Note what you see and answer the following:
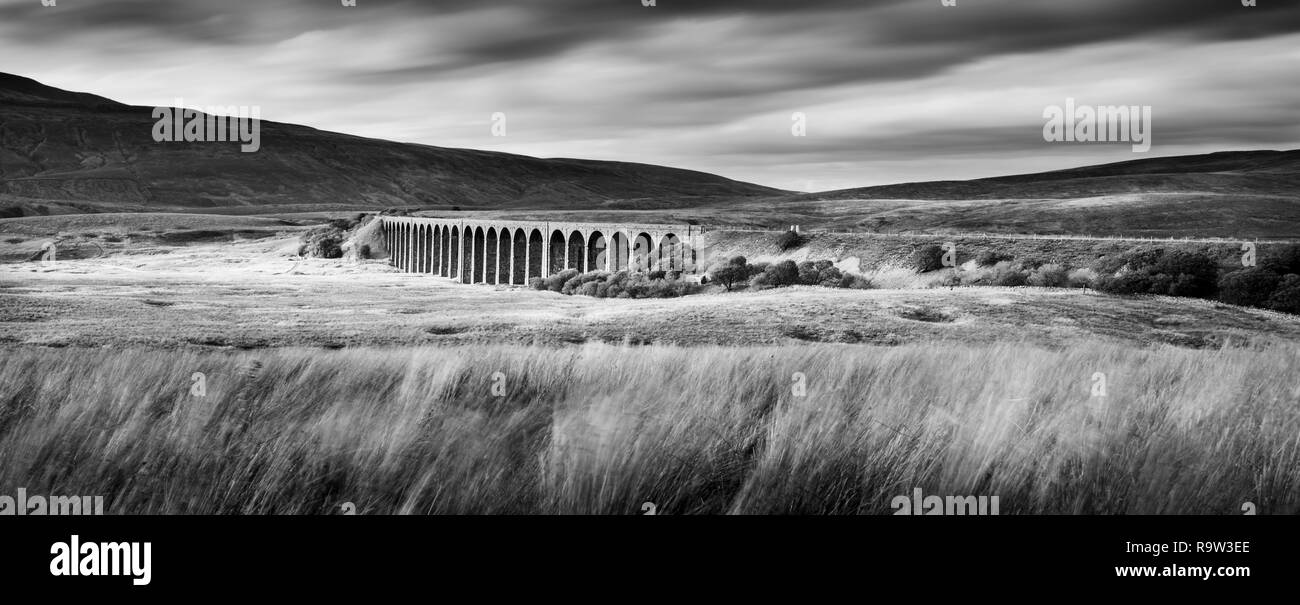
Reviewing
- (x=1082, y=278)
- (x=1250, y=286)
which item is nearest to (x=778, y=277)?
(x=1082, y=278)

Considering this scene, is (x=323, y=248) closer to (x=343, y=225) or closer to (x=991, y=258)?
(x=343, y=225)

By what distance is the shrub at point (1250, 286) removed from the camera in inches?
1062

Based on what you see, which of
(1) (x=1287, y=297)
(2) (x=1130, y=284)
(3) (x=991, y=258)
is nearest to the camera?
(1) (x=1287, y=297)

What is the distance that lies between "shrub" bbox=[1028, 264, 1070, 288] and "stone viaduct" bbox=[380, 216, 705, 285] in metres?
17.6

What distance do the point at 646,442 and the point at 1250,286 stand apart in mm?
29338

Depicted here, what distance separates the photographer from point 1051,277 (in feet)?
101

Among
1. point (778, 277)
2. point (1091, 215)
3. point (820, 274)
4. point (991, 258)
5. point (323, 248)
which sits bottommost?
point (778, 277)

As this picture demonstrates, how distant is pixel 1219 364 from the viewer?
20.3 ft

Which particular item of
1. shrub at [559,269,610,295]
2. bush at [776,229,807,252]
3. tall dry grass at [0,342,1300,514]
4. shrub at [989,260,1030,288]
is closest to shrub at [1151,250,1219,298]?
shrub at [989,260,1030,288]

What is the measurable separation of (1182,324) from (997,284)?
11.4m

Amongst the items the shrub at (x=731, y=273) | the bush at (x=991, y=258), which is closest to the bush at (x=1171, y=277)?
the bush at (x=991, y=258)

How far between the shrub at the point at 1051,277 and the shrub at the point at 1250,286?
14.9 ft
